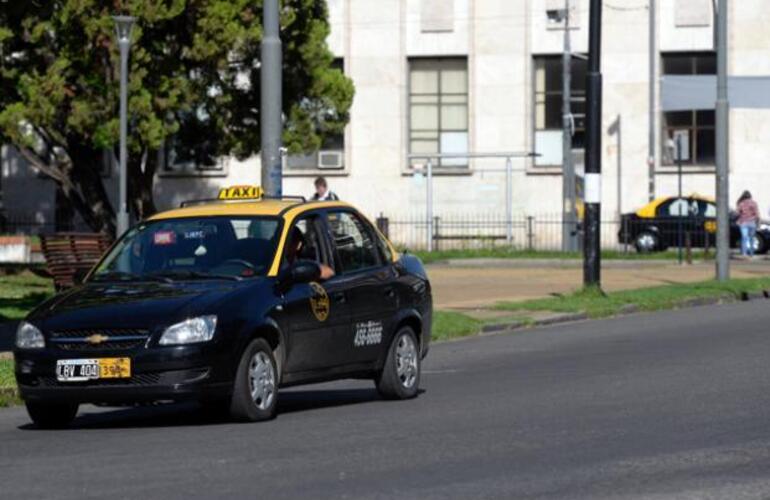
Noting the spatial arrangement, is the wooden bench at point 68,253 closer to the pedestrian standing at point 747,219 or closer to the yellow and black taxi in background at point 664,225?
the pedestrian standing at point 747,219

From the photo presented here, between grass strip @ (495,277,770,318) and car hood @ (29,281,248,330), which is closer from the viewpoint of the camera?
car hood @ (29,281,248,330)

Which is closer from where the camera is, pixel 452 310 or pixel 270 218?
pixel 270 218

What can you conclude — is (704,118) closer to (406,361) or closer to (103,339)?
(406,361)

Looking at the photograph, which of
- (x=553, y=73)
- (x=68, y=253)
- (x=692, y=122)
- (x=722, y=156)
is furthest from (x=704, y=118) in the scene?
(x=68, y=253)

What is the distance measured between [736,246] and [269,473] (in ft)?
142

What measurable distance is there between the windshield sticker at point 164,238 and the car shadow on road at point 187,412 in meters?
1.27

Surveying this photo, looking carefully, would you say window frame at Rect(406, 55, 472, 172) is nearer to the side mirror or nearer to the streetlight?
the streetlight

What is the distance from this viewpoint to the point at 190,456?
11.5 metres

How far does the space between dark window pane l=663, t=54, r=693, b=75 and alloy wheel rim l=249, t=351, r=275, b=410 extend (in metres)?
43.4

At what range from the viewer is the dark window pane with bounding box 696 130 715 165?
56375 millimetres

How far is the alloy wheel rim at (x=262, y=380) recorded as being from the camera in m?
13.5

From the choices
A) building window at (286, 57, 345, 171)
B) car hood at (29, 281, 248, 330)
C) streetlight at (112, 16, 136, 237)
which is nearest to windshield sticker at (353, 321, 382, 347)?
car hood at (29, 281, 248, 330)

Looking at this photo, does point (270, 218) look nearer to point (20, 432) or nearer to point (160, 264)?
point (160, 264)

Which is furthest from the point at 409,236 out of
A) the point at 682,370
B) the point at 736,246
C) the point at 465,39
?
the point at 682,370
